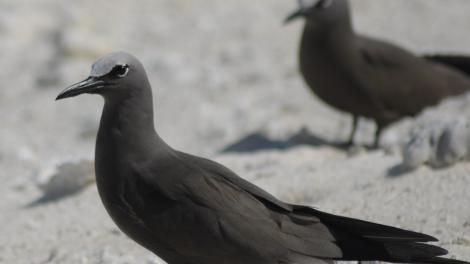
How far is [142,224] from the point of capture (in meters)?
4.86

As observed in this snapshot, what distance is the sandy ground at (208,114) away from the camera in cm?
608

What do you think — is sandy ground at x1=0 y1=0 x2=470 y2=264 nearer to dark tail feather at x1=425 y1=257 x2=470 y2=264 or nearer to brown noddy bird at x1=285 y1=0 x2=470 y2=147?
brown noddy bird at x1=285 y1=0 x2=470 y2=147

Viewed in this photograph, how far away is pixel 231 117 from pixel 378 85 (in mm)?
A: 1496

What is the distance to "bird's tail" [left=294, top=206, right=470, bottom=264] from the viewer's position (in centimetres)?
478

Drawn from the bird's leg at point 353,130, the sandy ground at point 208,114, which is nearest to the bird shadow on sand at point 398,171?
the sandy ground at point 208,114

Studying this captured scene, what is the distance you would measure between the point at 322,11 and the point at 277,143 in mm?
1078

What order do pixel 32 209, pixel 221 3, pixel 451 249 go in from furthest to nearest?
pixel 221 3
pixel 32 209
pixel 451 249

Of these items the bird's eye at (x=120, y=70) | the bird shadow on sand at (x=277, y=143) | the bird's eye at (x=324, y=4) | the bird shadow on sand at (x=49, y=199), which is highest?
the bird's eye at (x=120, y=70)

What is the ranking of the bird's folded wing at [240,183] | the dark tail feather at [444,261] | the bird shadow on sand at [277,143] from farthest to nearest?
the bird shadow on sand at [277,143] < the bird's folded wing at [240,183] < the dark tail feather at [444,261]

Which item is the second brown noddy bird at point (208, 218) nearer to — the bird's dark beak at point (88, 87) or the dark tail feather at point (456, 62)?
the bird's dark beak at point (88, 87)

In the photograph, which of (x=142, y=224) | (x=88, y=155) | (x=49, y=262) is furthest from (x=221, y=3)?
(x=142, y=224)

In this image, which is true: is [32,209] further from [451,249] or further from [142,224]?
[451,249]

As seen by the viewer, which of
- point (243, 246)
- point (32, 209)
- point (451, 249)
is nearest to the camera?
point (243, 246)

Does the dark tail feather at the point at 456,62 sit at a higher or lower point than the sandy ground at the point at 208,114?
higher
